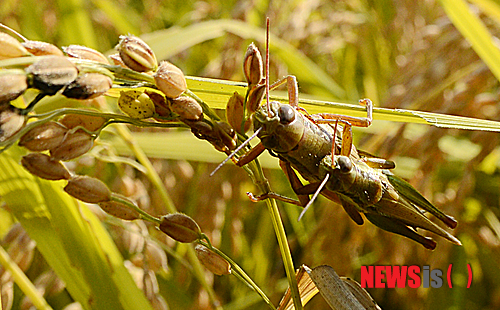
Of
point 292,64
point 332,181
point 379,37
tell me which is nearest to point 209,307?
point 332,181

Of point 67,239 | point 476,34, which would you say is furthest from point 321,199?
point 67,239

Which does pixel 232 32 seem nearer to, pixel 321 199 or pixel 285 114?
pixel 321 199

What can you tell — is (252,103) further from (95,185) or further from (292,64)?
(292,64)

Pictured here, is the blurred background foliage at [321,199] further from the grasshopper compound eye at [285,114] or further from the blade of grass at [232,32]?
the grasshopper compound eye at [285,114]

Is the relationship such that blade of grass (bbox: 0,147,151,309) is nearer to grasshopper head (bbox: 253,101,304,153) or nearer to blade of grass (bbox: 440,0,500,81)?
grasshopper head (bbox: 253,101,304,153)

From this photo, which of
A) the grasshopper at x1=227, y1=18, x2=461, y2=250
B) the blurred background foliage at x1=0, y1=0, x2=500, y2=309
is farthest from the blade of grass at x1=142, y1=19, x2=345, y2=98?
the grasshopper at x1=227, y1=18, x2=461, y2=250

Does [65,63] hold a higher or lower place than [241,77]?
higher
